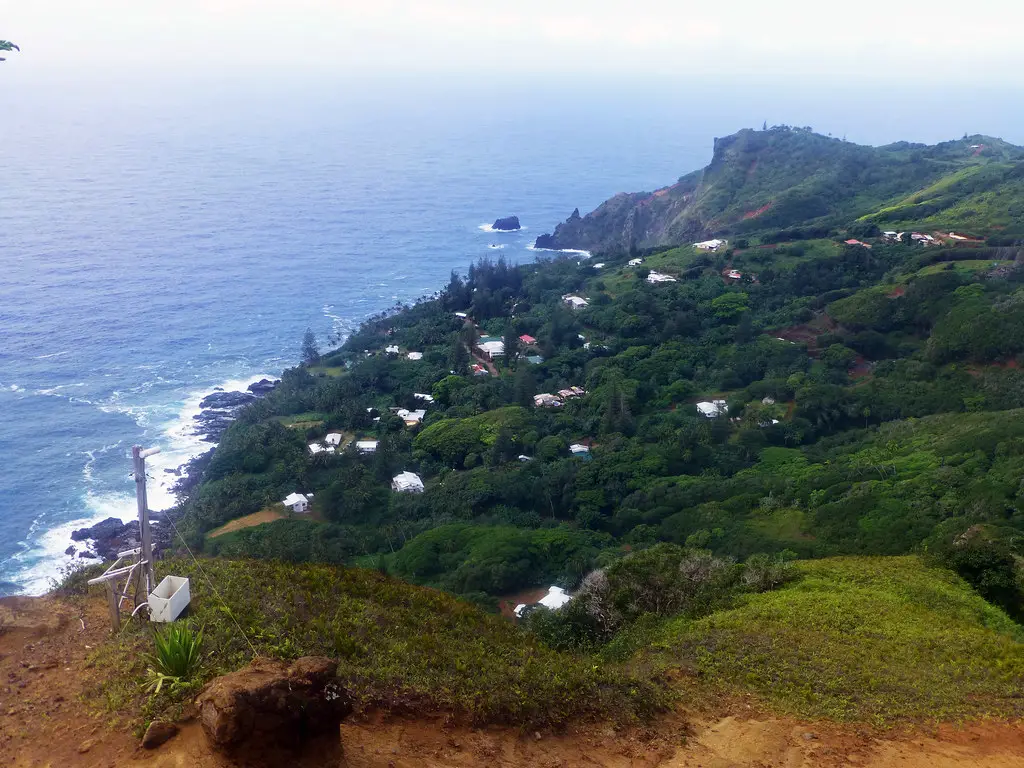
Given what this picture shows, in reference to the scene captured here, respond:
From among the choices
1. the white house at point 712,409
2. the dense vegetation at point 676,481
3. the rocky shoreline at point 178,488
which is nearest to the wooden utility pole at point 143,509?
the dense vegetation at point 676,481

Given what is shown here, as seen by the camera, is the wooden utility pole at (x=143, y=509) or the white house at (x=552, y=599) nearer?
the wooden utility pole at (x=143, y=509)

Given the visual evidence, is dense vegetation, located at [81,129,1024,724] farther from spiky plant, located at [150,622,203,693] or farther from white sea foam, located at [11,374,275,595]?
white sea foam, located at [11,374,275,595]

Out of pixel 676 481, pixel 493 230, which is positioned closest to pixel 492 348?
pixel 676 481

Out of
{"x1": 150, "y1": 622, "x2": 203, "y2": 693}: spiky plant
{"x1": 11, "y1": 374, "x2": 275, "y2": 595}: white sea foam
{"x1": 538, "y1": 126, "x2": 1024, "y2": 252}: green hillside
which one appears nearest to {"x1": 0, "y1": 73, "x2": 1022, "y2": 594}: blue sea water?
{"x1": 11, "y1": 374, "x2": 275, "y2": 595}: white sea foam

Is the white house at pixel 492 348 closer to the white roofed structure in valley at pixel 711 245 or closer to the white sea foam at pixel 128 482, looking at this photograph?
the white sea foam at pixel 128 482

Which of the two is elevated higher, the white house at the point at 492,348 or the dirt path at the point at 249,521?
the white house at the point at 492,348
